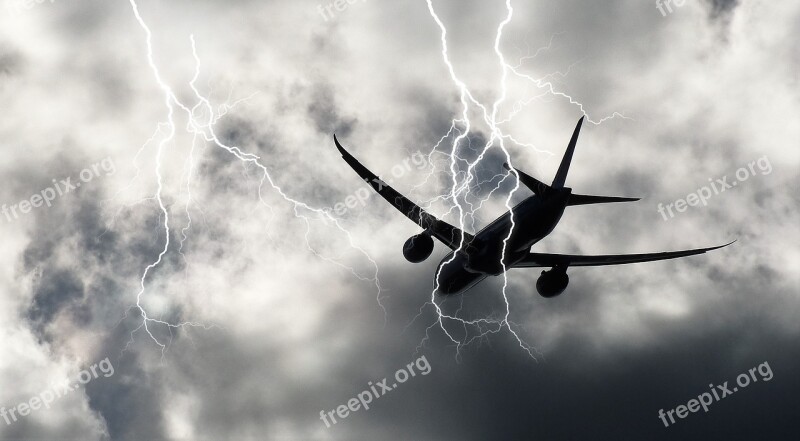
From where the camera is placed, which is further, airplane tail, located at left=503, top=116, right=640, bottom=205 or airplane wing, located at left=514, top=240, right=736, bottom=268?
airplane wing, located at left=514, top=240, right=736, bottom=268

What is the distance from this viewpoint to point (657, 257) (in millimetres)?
29859

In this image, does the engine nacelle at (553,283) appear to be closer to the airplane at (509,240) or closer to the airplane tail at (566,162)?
the airplane at (509,240)

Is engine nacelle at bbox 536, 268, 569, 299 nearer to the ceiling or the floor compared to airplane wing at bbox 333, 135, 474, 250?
nearer to the floor

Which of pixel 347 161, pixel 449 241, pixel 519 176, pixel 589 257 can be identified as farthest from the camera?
pixel 589 257

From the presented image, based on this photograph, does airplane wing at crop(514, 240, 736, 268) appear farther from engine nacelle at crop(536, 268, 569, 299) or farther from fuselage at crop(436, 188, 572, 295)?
fuselage at crop(436, 188, 572, 295)

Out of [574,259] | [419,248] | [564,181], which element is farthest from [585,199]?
[419,248]

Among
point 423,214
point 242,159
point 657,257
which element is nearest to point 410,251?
point 423,214

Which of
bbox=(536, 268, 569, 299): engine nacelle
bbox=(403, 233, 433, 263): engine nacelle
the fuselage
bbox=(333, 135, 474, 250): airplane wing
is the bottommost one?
bbox=(536, 268, 569, 299): engine nacelle

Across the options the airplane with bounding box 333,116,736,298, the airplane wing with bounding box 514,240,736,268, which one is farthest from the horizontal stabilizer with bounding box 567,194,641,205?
the airplane wing with bounding box 514,240,736,268

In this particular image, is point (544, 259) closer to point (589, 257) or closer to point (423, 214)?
point (589, 257)

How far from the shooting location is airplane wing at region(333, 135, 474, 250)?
85.4 ft

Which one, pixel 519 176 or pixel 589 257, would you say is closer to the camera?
pixel 519 176

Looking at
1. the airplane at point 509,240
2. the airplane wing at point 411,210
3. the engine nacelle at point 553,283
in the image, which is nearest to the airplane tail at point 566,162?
the airplane at point 509,240

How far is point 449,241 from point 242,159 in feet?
37.6
